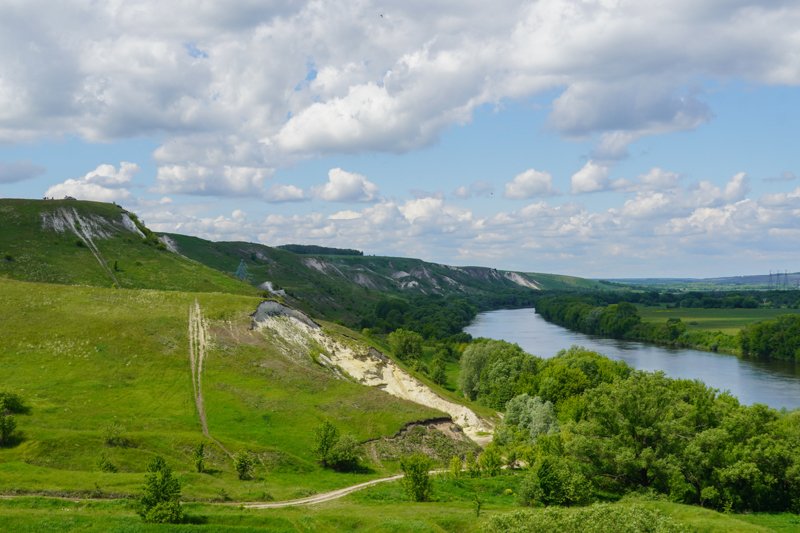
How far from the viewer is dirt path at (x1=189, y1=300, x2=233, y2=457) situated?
56719 mm

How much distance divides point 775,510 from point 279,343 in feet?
166

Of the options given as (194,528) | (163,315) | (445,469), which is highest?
(163,315)

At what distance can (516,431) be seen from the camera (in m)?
65.4

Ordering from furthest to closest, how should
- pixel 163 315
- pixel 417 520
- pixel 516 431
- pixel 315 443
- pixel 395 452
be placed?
pixel 163 315, pixel 516 431, pixel 395 452, pixel 315 443, pixel 417 520

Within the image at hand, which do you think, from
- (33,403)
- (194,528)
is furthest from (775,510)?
(33,403)

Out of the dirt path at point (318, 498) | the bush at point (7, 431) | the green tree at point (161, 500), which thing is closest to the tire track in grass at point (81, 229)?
the bush at point (7, 431)

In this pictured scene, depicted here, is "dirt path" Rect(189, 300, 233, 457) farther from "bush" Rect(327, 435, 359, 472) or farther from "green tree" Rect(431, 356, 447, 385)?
"green tree" Rect(431, 356, 447, 385)

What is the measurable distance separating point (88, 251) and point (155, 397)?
65522 mm

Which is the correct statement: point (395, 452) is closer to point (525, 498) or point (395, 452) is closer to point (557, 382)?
point (525, 498)

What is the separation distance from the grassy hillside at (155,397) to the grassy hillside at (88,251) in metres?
24.2

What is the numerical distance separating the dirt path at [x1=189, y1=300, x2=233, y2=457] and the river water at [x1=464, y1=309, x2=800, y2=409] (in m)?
69.9

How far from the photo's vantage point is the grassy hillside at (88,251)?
341 feet

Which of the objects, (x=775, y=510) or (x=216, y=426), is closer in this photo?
(x=775, y=510)

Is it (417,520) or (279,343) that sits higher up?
(279,343)
